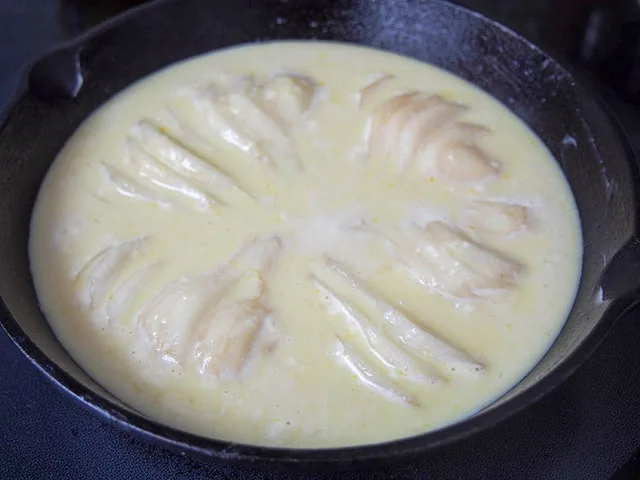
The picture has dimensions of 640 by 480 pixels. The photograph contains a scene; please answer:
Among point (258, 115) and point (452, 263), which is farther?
point (258, 115)

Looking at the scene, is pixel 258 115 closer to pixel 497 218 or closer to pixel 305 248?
pixel 305 248

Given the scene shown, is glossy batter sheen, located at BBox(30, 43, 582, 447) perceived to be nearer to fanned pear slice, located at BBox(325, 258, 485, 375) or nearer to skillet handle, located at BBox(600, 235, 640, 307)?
fanned pear slice, located at BBox(325, 258, 485, 375)

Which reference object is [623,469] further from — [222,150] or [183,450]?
[222,150]

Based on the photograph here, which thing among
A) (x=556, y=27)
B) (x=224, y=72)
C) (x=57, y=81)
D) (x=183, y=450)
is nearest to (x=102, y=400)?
(x=183, y=450)

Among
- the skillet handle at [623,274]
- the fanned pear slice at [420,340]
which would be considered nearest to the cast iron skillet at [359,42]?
the skillet handle at [623,274]

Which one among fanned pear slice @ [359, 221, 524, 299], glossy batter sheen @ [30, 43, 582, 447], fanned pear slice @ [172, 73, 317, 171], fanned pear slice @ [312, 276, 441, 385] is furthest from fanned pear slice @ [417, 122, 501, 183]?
fanned pear slice @ [312, 276, 441, 385]

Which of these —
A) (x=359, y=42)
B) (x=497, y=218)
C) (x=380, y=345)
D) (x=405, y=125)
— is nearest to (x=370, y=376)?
(x=380, y=345)

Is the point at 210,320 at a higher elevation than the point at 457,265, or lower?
lower

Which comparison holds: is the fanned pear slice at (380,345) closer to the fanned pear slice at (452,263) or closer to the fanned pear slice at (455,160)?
the fanned pear slice at (452,263)
